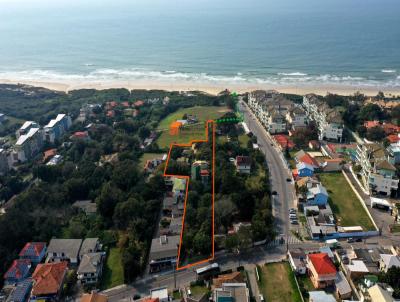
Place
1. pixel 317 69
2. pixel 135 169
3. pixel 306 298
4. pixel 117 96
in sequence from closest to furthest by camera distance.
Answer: pixel 306 298, pixel 135 169, pixel 117 96, pixel 317 69

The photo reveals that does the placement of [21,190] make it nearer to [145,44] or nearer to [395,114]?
[395,114]

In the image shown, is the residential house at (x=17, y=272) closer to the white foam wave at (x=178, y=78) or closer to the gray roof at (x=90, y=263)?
the gray roof at (x=90, y=263)

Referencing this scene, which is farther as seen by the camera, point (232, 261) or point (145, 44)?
point (145, 44)

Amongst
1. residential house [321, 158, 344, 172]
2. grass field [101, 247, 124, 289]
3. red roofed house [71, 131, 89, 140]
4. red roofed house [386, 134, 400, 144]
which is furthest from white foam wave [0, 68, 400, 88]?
grass field [101, 247, 124, 289]

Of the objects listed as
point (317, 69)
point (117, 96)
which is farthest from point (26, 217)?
point (317, 69)

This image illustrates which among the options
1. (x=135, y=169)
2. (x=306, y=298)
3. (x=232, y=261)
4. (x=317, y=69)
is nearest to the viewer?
(x=306, y=298)

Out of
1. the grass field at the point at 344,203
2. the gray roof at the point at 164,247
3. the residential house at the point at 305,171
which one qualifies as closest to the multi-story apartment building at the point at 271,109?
the grass field at the point at 344,203

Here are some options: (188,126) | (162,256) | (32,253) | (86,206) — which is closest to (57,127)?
(188,126)

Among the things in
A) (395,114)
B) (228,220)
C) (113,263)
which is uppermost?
(395,114)
